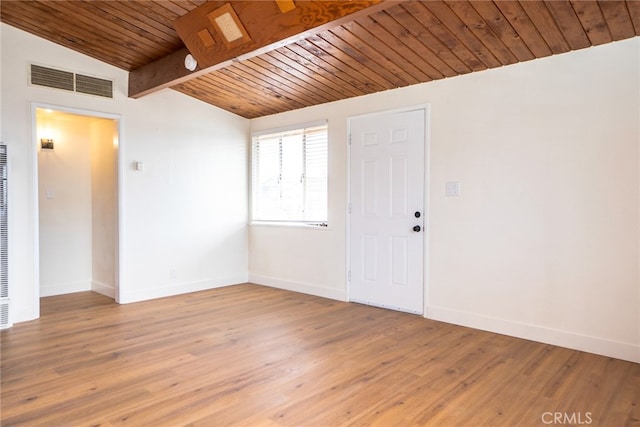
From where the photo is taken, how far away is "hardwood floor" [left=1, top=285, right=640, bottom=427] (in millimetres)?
2182

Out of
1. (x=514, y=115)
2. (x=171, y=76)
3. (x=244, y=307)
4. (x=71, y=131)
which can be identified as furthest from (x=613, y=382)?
(x=71, y=131)

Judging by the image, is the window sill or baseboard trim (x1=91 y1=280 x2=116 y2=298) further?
the window sill

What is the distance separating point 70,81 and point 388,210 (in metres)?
3.68

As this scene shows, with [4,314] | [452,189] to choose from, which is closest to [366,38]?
[452,189]

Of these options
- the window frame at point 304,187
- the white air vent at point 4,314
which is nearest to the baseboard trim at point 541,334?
the window frame at point 304,187

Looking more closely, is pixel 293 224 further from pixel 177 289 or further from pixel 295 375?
pixel 295 375

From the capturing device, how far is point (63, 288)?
5156 mm

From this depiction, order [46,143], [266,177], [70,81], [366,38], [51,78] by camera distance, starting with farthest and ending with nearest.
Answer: [266,177] → [46,143] → [70,81] → [51,78] → [366,38]

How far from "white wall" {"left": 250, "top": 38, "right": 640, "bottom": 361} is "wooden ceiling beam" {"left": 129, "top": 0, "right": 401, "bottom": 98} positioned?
176 centimetres

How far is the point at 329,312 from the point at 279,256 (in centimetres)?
149

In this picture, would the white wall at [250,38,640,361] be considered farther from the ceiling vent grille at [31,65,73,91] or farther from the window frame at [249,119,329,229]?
the ceiling vent grille at [31,65,73,91]

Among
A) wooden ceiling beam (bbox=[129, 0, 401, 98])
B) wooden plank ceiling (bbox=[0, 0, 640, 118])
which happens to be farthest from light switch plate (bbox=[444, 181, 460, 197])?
wooden ceiling beam (bbox=[129, 0, 401, 98])

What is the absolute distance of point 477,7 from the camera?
107 inches

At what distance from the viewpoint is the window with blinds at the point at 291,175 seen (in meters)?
5.10
